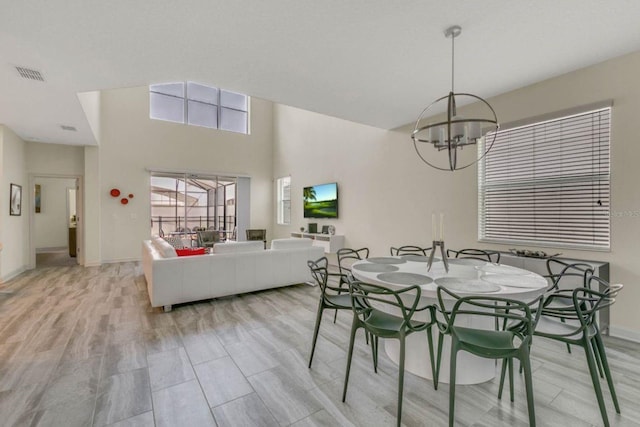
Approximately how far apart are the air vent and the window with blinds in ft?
17.4

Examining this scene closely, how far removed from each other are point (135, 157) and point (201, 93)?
8.61ft

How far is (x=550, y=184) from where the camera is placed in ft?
10.8

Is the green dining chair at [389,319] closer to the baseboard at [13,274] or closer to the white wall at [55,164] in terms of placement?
the baseboard at [13,274]

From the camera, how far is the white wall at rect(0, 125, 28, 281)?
475cm

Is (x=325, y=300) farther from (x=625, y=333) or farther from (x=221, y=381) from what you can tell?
(x=625, y=333)

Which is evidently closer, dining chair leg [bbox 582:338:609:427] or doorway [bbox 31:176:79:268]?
dining chair leg [bbox 582:338:609:427]

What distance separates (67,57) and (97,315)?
9.14 feet

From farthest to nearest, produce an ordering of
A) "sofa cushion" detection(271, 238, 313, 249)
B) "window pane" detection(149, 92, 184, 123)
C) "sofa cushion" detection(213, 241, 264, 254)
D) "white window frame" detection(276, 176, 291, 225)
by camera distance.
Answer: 1. "white window frame" detection(276, 176, 291, 225)
2. "window pane" detection(149, 92, 184, 123)
3. "sofa cushion" detection(271, 238, 313, 249)
4. "sofa cushion" detection(213, 241, 264, 254)

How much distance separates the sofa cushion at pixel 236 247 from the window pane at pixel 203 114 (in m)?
5.47

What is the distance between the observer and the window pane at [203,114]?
26.4ft

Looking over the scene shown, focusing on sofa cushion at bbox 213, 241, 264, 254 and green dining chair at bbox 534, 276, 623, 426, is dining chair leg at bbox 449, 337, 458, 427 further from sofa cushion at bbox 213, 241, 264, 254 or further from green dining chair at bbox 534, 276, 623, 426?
sofa cushion at bbox 213, 241, 264, 254

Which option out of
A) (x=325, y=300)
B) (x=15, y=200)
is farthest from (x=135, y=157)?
(x=325, y=300)

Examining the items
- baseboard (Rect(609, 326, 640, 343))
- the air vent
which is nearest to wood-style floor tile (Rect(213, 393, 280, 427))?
baseboard (Rect(609, 326, 640, 343))

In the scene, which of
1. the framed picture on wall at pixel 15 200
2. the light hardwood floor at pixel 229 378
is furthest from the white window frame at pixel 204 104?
the light hardwood floor at pixel 229 378
